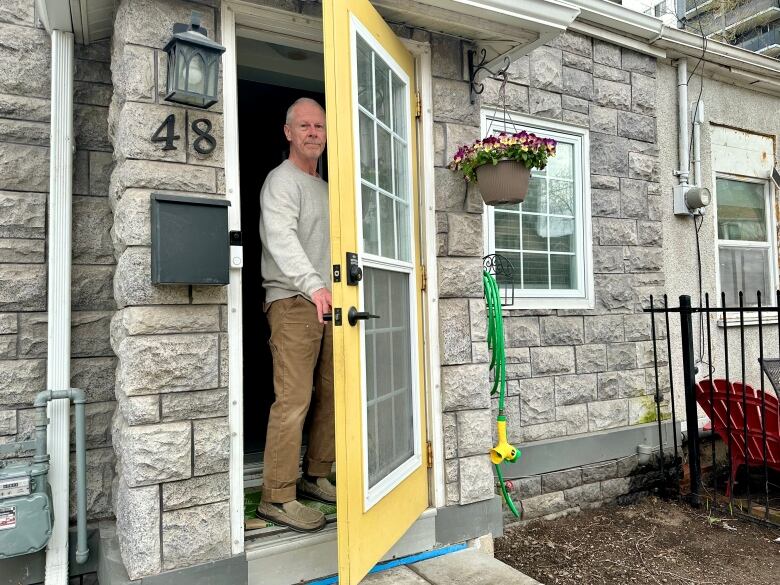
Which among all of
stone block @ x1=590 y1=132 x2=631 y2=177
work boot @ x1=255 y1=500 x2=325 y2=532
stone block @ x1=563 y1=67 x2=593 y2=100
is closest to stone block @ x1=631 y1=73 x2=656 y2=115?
stone block @ x1=590 y1=132 x2=631 y2=177

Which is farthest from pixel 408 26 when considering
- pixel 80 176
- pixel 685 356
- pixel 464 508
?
pixel 685 356

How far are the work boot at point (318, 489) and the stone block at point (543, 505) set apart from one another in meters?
1.59

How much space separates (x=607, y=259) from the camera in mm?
4453

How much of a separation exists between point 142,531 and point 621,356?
11.4 ft

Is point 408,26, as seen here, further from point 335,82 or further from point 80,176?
point 80,176

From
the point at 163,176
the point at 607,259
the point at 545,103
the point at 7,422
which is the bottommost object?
the point at 7,422

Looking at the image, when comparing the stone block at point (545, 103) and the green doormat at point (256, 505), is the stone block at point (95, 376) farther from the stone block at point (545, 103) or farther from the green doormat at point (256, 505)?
the stone block at point (545, 103)

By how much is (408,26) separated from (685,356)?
289cm

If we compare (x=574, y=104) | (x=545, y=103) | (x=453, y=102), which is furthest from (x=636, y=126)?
(x=453, y=102)

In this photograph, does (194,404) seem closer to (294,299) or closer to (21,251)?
(294,299)

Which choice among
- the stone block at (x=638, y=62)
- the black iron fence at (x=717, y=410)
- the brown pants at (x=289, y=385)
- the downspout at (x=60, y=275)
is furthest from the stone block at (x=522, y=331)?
the downspout at (x=60, y=275)

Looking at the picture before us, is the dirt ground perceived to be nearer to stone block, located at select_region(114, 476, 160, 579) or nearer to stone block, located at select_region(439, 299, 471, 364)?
stone block, located at select_region(439, 299, 471, 364)

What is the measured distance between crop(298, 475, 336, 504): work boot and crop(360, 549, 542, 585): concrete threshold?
0.43 meters

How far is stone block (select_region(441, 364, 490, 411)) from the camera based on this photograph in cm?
293
